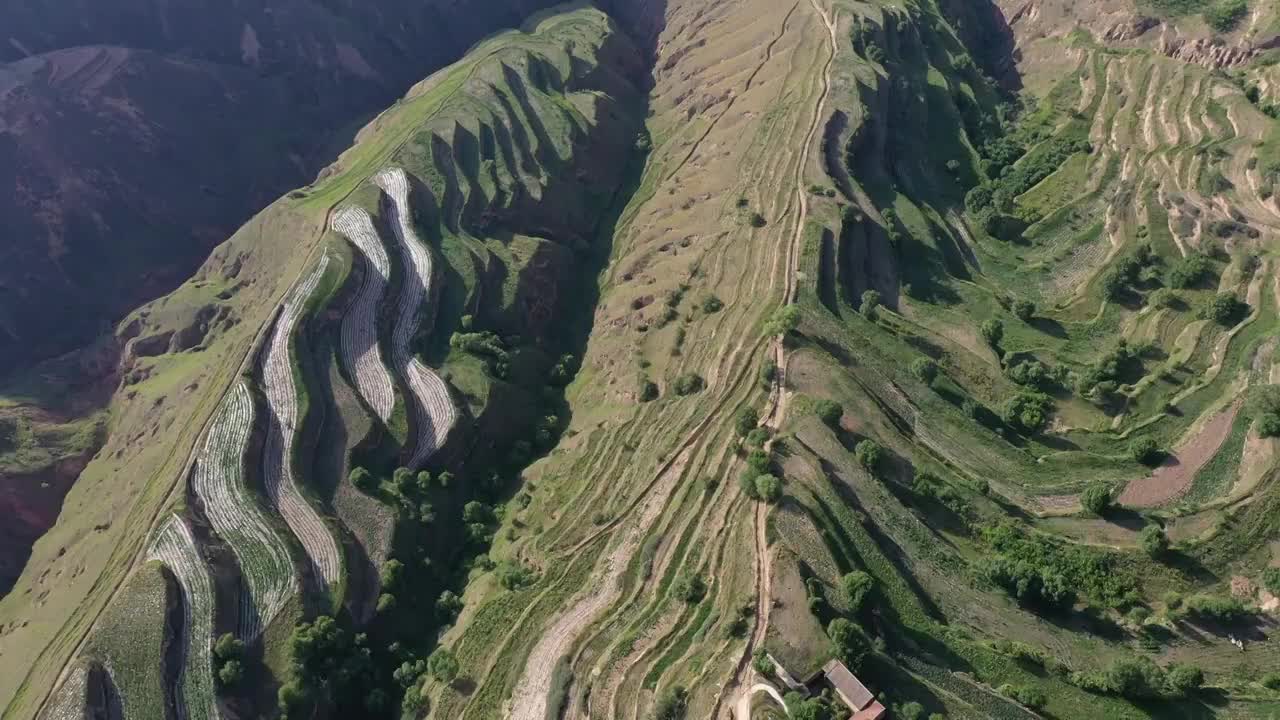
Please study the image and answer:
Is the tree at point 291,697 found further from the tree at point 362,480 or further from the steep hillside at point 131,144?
the steep hillside at point 131,144

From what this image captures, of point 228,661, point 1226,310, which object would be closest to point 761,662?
point 228,661

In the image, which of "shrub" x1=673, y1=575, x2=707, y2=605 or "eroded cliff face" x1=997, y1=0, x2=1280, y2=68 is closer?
"shrub" x1=673, y1=575, x2=707, y2=605

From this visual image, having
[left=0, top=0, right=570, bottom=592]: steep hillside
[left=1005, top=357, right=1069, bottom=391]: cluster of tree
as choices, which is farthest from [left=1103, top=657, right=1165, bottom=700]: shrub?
[left=0, top=0, right=570, bottom=592]: steep hillside

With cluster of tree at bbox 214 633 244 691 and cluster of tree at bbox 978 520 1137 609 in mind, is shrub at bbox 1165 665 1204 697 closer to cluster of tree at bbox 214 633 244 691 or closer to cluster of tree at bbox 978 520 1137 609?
cluster of tree at bbox 978 520 1137 609

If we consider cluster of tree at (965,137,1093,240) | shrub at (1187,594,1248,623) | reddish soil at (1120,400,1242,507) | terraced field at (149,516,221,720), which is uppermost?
terraced field at (149,516,221,720)

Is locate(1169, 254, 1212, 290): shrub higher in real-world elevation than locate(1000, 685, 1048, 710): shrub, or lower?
higher

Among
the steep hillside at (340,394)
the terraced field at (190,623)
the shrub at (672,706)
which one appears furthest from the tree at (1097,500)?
the terraced field at (190,623)

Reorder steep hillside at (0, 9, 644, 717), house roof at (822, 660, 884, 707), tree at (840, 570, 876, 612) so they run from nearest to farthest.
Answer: house roof at (822, 660, 884, 707), tree at (840, 570, 876, 612), steep hillside at (0, 9, 644, 717)
